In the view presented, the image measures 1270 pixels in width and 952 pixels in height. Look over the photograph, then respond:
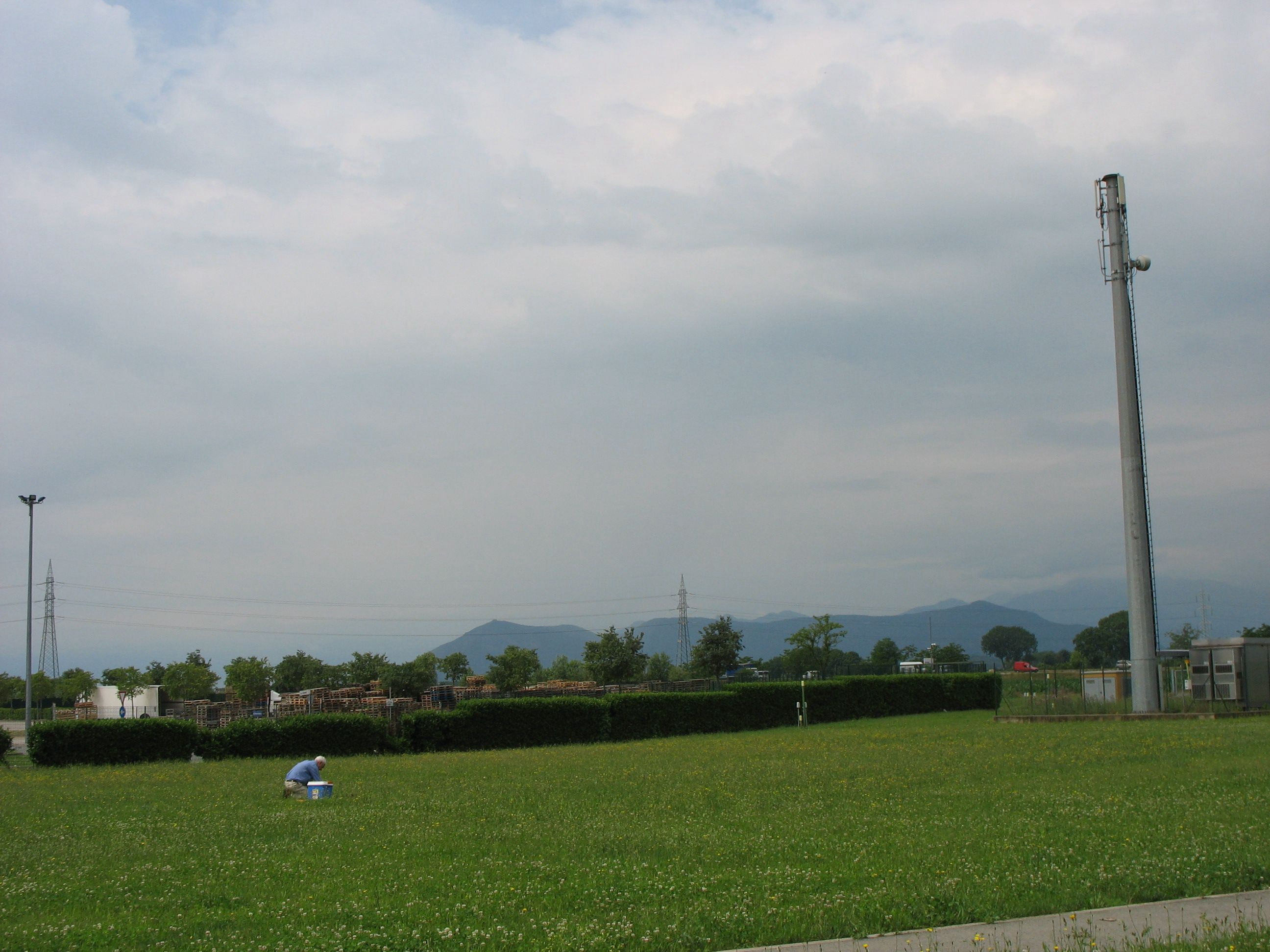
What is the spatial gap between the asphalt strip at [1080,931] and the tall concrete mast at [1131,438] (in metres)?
31.7

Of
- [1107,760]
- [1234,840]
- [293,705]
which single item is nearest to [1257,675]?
[1107,760]

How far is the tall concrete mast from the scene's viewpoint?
123 ft

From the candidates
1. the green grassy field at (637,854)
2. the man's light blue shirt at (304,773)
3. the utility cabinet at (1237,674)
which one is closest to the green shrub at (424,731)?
the green grassy field at (637,854)

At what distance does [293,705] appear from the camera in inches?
2162

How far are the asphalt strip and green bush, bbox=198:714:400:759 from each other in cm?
3062

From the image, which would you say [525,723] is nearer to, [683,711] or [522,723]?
[522,723]

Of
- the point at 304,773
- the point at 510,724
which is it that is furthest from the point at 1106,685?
the point at 304,773

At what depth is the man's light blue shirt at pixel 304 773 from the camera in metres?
19.6

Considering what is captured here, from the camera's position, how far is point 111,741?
111ft

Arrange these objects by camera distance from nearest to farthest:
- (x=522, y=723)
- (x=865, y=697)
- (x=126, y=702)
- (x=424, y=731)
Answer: (x=424, y=731), (x=522, y=723), (x=865, y=697), (x=126, y=702)

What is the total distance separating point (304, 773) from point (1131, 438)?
31829 millimetres

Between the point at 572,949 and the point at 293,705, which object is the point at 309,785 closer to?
the point at 572,949

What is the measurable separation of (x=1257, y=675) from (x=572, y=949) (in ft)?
121

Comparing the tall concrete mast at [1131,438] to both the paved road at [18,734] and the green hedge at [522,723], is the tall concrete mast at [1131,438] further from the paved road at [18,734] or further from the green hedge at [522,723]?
the paved road at [18,734]
